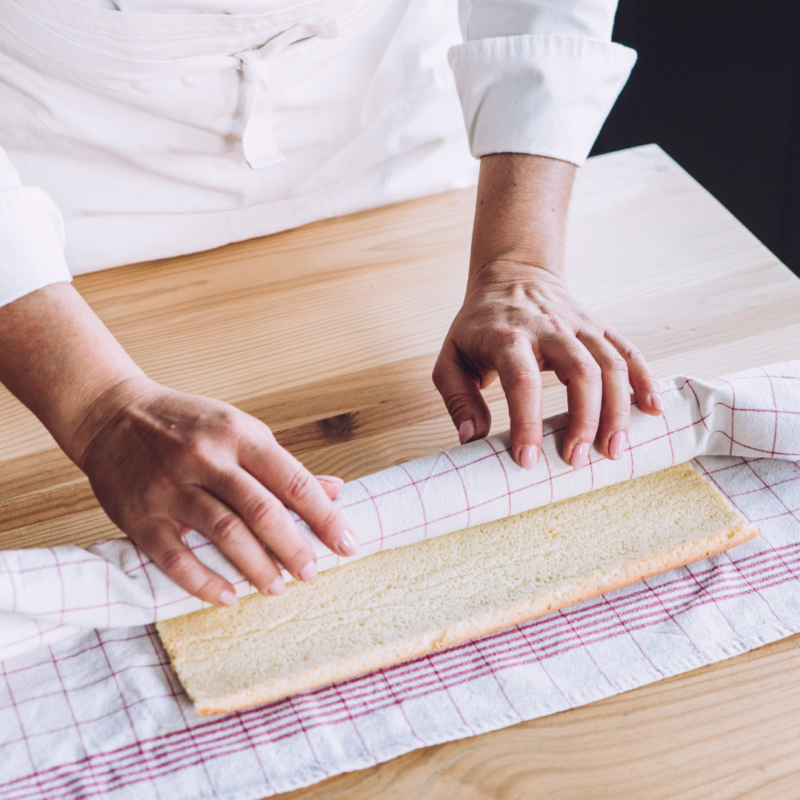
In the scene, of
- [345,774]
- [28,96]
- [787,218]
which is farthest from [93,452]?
[787,218]

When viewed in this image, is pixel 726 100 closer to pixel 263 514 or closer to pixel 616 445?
pixel 616 445

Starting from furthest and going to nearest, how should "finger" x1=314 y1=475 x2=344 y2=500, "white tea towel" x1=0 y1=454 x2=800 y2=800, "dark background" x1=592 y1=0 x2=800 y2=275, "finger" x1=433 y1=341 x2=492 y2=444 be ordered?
1. "dark background" x1=592 y1=0 x2=800 y2=275
2. "finger" x1=433 y1=341 x2=492 y2=444
3. "finger" x1=314 y1=475 x2=344 y2=500
4. "white tea towel" x1=0 y1=454 x2=800 y2=800

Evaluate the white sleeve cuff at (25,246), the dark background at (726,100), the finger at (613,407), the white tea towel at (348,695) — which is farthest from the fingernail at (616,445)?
the dark background at (726,100)

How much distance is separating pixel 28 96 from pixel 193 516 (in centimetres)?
60

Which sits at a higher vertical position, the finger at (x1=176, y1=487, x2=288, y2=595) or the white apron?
the white apron

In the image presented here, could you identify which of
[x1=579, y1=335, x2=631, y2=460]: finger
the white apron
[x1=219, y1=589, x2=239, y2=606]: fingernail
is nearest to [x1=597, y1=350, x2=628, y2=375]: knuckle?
[x1=579, y1=335, x2=631, y2=460]: finger

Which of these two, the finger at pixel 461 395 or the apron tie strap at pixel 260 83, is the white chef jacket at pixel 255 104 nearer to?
the apron tie strap at pixel 260 83

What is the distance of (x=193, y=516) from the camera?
0.64 m

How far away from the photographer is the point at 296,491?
65 cm

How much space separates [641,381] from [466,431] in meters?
0.18

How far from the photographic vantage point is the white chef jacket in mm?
879

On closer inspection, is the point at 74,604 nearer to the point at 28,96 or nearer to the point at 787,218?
the point at 28,96

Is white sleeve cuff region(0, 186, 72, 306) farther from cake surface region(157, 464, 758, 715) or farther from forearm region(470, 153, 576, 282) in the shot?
forearm region(470, 153, 576, 282)

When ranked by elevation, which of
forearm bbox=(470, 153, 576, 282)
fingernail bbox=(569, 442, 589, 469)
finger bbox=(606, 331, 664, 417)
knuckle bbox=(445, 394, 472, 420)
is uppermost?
forearm bbox=(470, 153, 576, 282)
